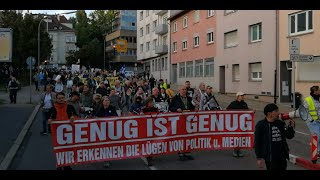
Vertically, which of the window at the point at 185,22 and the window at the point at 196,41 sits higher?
the window at the point at 185,22

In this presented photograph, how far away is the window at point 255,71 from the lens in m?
30.6

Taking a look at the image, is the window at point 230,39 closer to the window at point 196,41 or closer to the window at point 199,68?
the window at point 199,68

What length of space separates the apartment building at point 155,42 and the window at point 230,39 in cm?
1842

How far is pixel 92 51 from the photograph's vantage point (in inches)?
3681

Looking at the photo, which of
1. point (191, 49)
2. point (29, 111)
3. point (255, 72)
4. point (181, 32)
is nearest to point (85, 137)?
point (29, 111)

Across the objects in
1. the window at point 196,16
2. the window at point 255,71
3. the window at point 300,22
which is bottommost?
the window at point 255,71

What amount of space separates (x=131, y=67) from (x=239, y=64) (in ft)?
207

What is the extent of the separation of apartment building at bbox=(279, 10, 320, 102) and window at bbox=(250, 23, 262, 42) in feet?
10.6

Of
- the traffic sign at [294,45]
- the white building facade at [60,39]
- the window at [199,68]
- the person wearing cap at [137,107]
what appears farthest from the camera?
the white building facade at [60,39]

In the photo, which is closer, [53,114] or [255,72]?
[53,114]

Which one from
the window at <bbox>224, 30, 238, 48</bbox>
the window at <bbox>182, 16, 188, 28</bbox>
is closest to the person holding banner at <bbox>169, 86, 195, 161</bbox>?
the window at <bbox>224, 30, 238, 48</bbox>

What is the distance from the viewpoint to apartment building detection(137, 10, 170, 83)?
58.6 m

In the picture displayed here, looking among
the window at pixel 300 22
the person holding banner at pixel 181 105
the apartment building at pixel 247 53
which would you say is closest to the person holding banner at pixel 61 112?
the person holding banner at pixel 181 105

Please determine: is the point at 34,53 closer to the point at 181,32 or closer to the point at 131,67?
the point at 181,32
